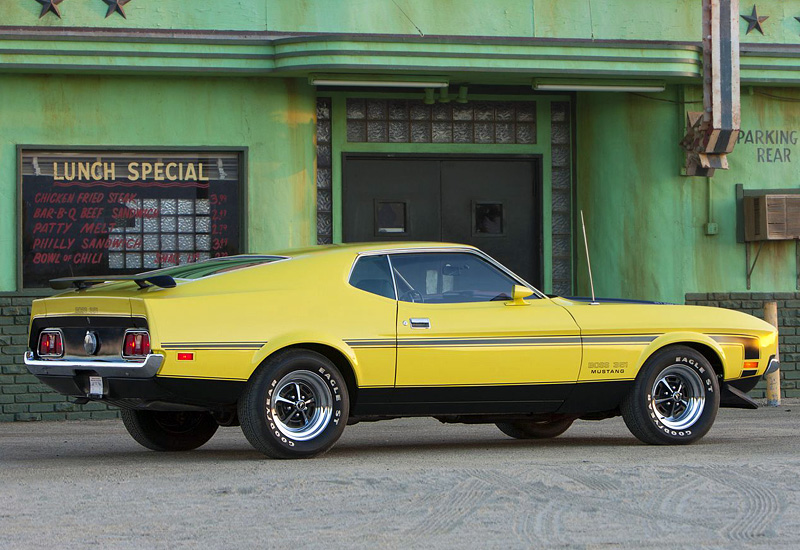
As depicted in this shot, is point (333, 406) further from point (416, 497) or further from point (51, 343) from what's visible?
point (51, 343)

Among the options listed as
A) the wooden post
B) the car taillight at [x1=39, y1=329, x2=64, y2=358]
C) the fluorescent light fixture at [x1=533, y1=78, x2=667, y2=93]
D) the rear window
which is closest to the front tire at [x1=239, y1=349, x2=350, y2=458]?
the rear window

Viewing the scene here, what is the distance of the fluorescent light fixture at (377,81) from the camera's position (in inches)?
561

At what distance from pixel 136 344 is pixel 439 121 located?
25.9 ft

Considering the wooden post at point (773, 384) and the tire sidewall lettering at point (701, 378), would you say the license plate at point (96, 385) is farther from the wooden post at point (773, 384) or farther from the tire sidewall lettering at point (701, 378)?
the wooden post at point (773, 384)

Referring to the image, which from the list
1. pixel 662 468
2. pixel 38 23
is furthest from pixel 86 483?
pixel 38 23

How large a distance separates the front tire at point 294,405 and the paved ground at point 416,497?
16 cm

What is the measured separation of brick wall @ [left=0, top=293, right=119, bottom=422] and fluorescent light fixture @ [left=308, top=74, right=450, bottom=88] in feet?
11.9

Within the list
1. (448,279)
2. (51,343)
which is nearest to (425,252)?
(448,279)

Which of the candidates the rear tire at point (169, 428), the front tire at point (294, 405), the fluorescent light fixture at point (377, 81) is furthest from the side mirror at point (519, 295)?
the fluorescent light fixture at point (377, 81)

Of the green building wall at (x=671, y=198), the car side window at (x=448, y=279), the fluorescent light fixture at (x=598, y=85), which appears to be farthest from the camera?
the green building wall at (x=671, y=198)

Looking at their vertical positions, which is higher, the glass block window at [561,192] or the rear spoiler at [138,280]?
the glass block window at [561,192]

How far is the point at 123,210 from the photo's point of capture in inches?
569

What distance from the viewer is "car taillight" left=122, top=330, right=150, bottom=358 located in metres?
8.55

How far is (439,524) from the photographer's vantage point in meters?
6.70
